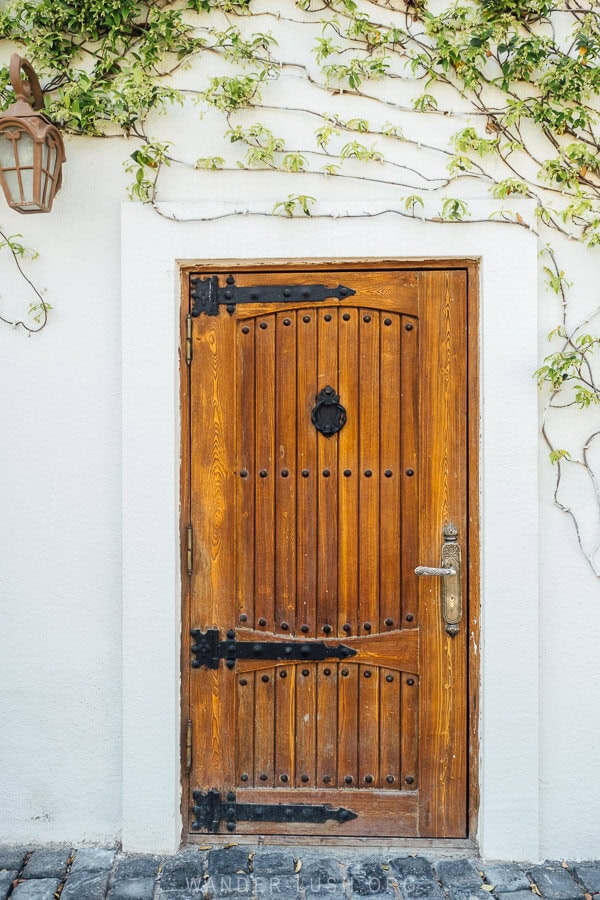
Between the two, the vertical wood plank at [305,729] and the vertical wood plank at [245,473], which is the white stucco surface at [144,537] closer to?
the vertical wood plank at [245,473]

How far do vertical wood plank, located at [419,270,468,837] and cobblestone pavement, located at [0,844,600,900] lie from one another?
8.3 inches

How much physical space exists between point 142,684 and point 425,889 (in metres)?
1.25

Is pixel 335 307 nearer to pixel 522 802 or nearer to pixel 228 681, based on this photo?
pixel 228 681

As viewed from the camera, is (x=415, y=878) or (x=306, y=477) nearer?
(x=415, y=878)

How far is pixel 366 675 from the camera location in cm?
292

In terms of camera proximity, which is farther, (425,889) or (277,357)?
(277,357)

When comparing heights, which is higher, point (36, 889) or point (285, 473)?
point (285, 473)

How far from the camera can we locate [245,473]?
2930mm

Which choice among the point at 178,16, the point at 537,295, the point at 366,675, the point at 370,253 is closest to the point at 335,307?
the point at 370,253

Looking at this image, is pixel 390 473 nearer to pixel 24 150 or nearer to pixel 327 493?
pixel 327 493

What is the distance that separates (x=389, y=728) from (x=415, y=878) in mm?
512

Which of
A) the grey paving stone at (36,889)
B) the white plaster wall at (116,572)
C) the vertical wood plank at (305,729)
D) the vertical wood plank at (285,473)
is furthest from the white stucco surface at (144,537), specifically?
the vertical wood plank at (305,729)

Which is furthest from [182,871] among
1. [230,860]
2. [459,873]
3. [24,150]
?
[24,150]

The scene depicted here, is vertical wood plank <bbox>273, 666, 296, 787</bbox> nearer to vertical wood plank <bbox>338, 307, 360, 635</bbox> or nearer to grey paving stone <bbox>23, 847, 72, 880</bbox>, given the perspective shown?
vertical wood plank <bbox>338, 307, 360, 635</bbox>
